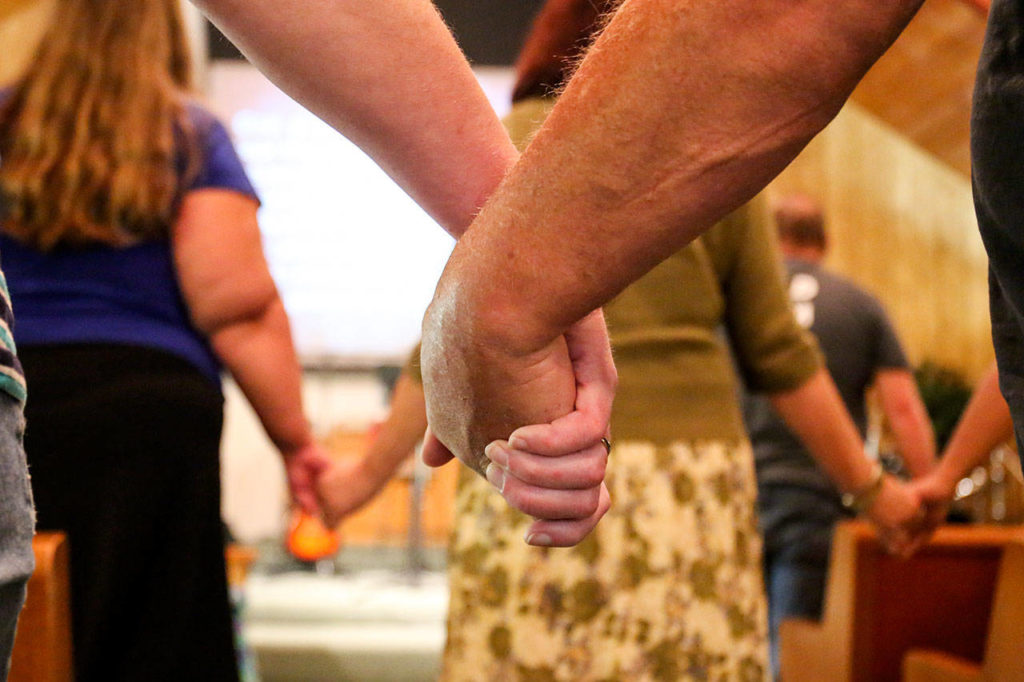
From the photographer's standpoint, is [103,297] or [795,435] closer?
[103,297]

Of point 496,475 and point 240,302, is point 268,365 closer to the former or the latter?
point 240,302

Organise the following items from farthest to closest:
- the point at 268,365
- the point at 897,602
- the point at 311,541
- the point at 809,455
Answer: the point at 311,541 < the point at 809,455 < the point at 897,602 < the point at 268,365

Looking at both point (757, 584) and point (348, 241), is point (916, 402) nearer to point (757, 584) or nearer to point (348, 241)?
point (757, 584)

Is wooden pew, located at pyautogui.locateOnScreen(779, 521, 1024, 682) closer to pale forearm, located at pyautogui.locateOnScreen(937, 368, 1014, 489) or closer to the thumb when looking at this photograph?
pale forearm, located at pyautogui.locateOnScreen(937, 368, 1014, 489)

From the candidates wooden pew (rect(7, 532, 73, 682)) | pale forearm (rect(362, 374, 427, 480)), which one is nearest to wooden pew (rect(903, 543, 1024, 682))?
pale forearm (rect(362, 374, 427, 480))

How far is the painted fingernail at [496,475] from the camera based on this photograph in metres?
0.58

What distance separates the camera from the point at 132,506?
1099 mm

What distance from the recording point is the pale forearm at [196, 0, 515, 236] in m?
0.60

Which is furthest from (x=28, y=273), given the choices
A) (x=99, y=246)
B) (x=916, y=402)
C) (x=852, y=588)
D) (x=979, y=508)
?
(x=979, y=508)

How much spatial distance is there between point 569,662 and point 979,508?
6027mm

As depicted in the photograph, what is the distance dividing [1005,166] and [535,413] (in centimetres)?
27

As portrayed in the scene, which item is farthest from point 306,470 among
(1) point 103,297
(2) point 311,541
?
(2) point 311,541

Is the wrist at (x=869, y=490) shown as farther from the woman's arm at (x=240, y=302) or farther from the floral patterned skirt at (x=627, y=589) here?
the woman's arm at (x=240, y=302)

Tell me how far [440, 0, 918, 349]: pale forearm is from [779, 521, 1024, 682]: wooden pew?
1410 millimetres
